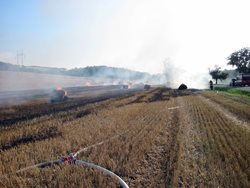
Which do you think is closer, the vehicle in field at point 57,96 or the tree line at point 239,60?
the vehicle in field at point 57,96

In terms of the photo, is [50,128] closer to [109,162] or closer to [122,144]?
[122,144]

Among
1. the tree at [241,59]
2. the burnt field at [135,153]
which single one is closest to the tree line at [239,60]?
the tree at [241,59]

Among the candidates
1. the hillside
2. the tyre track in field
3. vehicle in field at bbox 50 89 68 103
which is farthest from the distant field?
the tyre track in field

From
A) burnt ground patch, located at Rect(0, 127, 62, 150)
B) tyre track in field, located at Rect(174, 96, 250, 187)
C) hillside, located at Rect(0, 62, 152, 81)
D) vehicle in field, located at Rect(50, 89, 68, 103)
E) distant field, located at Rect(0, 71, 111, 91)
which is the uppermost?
hillside, located at Rect(0, 62, 152, 81)

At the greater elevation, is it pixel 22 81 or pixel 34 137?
pixel 22 81

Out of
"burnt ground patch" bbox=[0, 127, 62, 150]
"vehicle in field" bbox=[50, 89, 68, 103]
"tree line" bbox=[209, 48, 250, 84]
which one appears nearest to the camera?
"burnt ground patch" bbox=[0, 127, 62, 150]

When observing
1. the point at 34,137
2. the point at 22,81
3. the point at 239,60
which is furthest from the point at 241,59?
the point at 34,137

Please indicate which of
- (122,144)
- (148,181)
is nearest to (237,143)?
(122,144)

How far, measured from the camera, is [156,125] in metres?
15.6

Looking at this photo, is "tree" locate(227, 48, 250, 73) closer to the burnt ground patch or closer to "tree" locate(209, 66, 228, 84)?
"tree" locate(209, 66, 228, 84)

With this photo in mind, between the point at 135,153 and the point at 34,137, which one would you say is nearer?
the point at 135,153

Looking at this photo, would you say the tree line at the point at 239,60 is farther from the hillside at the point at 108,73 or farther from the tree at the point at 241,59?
the hillside at the point at 108,73

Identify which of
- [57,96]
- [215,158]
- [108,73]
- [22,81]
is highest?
[108,73]

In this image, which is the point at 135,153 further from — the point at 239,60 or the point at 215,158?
the point at 239,60
